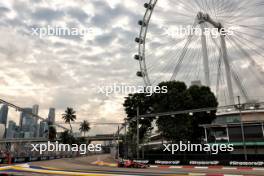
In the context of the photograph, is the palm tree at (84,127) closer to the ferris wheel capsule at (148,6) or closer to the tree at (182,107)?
the tree at (182,107)

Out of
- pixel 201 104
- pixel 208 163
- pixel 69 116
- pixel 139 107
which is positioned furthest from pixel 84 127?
pixel 208 163

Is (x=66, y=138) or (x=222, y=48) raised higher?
(x=222, y=48)

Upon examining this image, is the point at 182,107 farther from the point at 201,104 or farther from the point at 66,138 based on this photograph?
the point at 66,138

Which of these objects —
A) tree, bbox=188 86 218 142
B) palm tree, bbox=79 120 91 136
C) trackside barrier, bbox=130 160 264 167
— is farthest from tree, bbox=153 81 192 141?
palm tree, bbox=79 120 91 136

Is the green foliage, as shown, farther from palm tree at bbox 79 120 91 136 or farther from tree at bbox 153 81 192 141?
palm tree at bbox 79 120 91 136

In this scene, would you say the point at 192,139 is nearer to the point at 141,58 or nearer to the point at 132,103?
the point at 132,103

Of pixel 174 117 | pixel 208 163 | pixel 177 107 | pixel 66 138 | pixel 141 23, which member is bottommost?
pixel 208 163

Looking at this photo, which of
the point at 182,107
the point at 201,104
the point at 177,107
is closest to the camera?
the point at 177,107

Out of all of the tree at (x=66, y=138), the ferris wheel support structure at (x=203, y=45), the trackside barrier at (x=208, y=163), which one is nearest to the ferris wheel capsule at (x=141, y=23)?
the ferris wheel support structure at (x=203, y=45)

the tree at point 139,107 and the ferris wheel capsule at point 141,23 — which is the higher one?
the ferris wheel capsule at point 141,23

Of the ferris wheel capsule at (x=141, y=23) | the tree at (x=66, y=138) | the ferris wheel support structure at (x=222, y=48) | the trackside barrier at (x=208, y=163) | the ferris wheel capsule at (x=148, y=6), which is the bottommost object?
the trackside barrier at (x=208, y=163)

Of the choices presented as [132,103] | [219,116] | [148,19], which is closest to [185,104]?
[132,103]

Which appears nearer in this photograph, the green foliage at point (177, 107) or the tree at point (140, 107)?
the green foliage at point (177, 107)

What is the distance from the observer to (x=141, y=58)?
2195 inches
